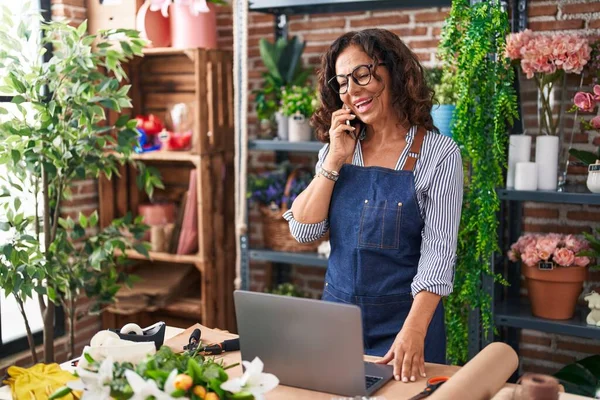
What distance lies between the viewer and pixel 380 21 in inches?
131

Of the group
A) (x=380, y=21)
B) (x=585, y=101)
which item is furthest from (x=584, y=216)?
(x=380, y=21)

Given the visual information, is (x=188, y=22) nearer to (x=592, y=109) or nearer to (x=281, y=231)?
(x=281, y=231)

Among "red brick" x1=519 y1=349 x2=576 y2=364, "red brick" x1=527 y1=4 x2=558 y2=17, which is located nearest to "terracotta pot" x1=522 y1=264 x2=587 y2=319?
"red brick" x1=519 y1=349 x2=576 y2=364

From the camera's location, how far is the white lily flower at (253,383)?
3.88ft

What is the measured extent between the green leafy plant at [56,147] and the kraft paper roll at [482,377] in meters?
1.75

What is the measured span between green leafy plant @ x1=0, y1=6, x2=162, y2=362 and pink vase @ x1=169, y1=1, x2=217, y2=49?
478 mm

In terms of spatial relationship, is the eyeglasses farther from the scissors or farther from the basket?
the basket

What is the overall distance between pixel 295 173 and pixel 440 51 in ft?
3.34

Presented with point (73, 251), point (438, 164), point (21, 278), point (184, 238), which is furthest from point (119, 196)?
point (438, 164)

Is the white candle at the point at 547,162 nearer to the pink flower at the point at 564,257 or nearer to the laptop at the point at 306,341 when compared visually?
the pink flower at the point at 564,257

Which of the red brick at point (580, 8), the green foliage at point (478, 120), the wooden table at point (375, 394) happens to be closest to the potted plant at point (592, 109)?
the green foliage at point (478, 120)

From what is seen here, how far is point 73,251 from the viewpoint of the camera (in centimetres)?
292

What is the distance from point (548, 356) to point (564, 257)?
0.67 metres

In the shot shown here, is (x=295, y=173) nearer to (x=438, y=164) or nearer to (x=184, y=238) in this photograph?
(x=184, y=238)
